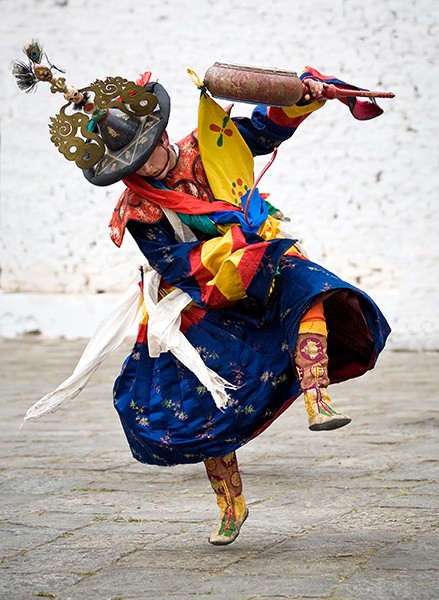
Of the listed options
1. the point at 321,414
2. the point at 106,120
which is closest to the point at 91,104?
the point at 106,120

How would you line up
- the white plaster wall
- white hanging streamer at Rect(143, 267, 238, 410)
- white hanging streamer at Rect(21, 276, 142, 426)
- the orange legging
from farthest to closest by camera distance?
the white plaster wall
white hanging streamer at Rect(21, 276, 142, 426)
white hanging streamer at Rect(143, 267, 238, 410)
the orange legging

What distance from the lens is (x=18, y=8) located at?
8969 millimetres

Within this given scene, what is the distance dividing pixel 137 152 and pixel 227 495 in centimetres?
105

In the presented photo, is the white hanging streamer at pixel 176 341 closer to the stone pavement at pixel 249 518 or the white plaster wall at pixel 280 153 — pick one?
the stone pavement at pixel 249 518

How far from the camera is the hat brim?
9.86 feet

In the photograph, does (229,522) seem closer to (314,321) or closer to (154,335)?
(154,335)

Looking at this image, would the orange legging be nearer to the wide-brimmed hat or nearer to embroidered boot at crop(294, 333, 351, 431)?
embroidered boot at crop(294, 333, 351, 431)

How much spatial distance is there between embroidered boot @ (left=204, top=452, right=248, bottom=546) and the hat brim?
0.89m

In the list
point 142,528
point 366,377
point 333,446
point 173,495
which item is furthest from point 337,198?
point 142,528

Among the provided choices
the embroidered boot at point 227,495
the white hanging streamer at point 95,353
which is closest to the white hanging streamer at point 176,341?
the white hanging streamer at point 95,353

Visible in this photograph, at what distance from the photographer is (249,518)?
148 inches

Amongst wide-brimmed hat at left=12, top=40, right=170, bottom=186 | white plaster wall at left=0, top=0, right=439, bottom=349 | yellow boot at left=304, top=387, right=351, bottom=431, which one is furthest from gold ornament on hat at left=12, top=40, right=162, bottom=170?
white plaster wall at left=0, top=0, right=439, bottom=349

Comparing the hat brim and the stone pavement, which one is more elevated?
the hat brim

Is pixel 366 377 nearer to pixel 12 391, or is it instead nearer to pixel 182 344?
pixel 12 391
